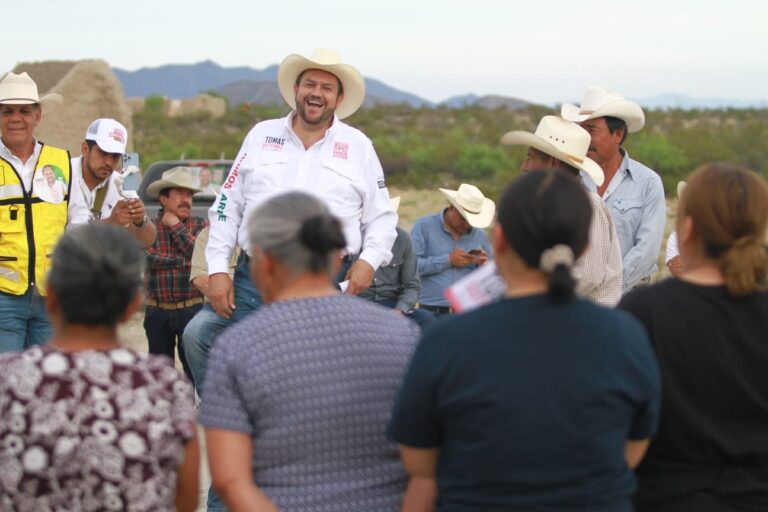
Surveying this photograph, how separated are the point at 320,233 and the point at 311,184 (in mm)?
2267

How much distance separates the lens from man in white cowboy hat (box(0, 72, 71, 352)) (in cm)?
596

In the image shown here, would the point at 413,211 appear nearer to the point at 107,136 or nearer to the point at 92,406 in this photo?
the point at 107,136

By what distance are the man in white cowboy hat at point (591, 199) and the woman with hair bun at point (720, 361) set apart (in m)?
1.25

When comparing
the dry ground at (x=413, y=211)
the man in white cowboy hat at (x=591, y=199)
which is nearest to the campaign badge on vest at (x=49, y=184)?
the man in white cowboy hat at (x=591, y=199)

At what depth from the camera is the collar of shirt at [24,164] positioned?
19.8ft

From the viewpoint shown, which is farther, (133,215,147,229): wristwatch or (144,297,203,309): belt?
(144,297,203,309): belt

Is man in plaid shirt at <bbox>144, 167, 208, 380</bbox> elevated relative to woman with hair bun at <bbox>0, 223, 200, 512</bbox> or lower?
lower

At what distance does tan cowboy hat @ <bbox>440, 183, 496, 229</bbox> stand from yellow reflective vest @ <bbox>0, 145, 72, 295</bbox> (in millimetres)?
3490

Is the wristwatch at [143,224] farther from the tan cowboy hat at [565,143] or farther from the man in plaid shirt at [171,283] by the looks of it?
the tan cowboy hat at [565,143]

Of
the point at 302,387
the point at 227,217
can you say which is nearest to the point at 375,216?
the point at 227,217

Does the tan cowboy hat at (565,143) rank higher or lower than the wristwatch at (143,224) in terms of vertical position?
higher

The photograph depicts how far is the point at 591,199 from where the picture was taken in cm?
480

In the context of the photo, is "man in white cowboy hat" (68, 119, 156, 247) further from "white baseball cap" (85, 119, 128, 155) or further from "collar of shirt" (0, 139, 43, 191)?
"collar of shirt" (0, 139, 43, 191)

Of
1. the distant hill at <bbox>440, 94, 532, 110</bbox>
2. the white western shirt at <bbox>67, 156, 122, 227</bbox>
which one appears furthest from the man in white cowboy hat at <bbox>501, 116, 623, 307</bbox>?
the distant hill at <bbox>440, 94, 532, 110</bbox>
